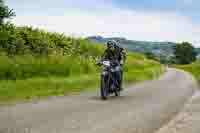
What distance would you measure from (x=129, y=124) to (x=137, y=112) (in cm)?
260

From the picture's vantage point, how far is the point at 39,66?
27.9m

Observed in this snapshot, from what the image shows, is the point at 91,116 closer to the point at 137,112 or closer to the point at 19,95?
the point at 137,112

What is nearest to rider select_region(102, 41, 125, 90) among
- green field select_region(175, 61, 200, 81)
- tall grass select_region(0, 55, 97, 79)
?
tall grass select_region(0, 55, 97, 79)

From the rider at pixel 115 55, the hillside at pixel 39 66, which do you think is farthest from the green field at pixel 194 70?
the rider at pixel 115 55

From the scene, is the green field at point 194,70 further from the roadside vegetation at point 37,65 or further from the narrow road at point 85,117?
the narrow road at point 85,117

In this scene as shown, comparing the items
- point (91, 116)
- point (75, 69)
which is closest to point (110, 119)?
point (91, 116)

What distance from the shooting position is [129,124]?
Result: 10.5m

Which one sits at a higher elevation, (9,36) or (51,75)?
(9,36)

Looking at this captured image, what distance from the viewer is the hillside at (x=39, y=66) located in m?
20.0

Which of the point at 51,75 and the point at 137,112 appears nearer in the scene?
the point at 137,112

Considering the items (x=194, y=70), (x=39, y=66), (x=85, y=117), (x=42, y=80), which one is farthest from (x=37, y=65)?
(x=194, y=70)

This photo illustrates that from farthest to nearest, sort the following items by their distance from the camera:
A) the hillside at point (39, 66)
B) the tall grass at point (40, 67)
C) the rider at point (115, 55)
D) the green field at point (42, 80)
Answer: the tall grass at point (40, 67) → the hillside at point (39, 66) → the green field at point (42, 80) → the rider at point (115, 55)

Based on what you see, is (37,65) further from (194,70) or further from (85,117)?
(194,70)

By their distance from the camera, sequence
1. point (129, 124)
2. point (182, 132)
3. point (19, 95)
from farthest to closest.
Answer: point (19, 95)
point (129, 124)
point (182, 132)
